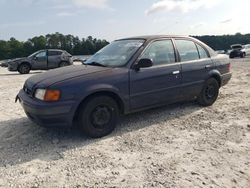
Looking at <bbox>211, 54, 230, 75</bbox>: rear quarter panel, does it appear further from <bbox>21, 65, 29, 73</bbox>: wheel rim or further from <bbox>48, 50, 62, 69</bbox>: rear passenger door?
<bbox>21, 65, 29, 73</bbox>: wheel rim

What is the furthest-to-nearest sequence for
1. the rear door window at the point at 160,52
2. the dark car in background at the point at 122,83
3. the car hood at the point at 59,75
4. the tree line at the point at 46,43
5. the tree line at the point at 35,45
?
the tree line at the point at 35,45 → the tree line at the point at 46,43 → the rear door window at the point at 160,52 → the car hood at the point at 59,75 → the dark car in background at the point at 122,83

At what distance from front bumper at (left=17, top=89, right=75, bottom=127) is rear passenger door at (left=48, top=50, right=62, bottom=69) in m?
14.5

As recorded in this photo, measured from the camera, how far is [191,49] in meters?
6.46

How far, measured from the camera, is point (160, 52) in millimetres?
5855

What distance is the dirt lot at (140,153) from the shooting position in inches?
143

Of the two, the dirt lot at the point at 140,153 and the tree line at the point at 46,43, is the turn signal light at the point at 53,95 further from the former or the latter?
the tree line at the point at 46,43

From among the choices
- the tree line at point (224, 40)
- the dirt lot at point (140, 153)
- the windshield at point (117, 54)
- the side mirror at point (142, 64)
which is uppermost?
the tree line at point (224, 40)

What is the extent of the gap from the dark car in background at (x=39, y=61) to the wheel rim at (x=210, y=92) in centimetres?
1361

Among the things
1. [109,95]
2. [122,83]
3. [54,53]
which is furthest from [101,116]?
[54,53]

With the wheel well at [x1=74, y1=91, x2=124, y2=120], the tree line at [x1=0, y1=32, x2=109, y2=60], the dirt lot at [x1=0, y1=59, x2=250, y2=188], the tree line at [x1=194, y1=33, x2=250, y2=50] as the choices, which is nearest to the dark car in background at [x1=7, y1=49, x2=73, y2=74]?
the dirt lot at [x1=0, y1=59, x2=250, y2=188]

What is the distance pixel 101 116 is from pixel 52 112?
2.68 ft

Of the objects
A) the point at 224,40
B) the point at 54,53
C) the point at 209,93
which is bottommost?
the point at 209,93

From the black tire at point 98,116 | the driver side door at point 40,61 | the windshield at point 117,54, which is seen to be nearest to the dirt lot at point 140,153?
the black tire at point 98,116

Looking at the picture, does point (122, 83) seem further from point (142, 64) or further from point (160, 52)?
point (160, 52)
